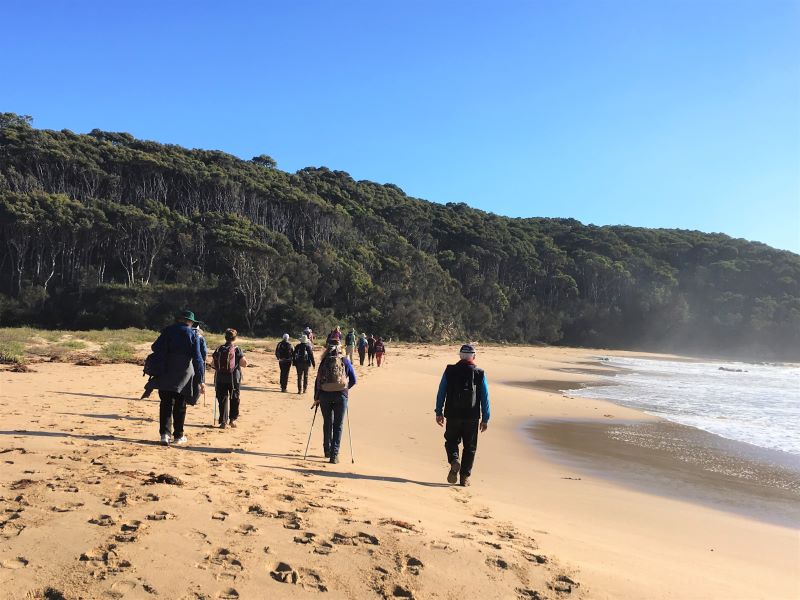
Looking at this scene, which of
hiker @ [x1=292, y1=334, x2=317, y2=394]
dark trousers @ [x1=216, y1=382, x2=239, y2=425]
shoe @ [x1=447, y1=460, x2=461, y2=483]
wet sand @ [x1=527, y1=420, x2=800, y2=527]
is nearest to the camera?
shoe @ [x1=447, y1=460, x2=461, y2=483]

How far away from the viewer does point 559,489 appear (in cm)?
581

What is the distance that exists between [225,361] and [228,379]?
0.30 metres

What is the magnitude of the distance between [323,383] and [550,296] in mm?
63899

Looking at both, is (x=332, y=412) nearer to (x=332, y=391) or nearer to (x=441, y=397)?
(x=332, y=391)

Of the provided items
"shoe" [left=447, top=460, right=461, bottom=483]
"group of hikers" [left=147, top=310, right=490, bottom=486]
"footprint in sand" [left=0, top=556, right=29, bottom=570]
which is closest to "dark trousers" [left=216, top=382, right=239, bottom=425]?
"group of hikers" [left=147, top=310, right=490, bottom=486]

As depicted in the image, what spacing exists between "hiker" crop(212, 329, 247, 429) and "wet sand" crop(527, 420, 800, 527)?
491 centimetres

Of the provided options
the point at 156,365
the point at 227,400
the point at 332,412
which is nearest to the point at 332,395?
the point at 332,412

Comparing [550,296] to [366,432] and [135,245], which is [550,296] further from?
[366,432]

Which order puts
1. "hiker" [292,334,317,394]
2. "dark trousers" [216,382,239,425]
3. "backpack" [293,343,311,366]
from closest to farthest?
1. "dark trousers" [216,382,239,425]
2. "hiker" [292,334,317,394]
3. "backpack" [293,343,311,366]

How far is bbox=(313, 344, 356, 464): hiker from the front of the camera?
6.01m

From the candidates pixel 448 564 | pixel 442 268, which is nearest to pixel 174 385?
pixel 448 564

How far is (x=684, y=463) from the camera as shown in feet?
24.7

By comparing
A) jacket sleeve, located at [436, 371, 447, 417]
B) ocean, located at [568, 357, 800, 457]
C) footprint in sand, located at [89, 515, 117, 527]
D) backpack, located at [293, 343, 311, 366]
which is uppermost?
jacket sleeve, located at [436, 371, 447, 417]

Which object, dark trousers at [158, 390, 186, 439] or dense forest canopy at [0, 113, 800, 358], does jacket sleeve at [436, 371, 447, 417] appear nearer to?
dark trousers at [158, 390, 186, 439]
